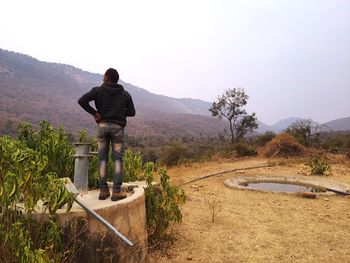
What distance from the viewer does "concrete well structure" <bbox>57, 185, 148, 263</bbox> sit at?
3.46 meters

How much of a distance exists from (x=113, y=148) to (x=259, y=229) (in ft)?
10.5

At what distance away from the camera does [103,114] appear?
14.3 feet

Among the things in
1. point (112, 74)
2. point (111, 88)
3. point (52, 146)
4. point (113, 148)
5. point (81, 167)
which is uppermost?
point (112, 74)

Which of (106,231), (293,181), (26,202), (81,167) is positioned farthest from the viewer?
(293,181)

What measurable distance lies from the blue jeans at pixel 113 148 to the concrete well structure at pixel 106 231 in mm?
261

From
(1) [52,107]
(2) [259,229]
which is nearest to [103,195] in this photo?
(2) [259,229]

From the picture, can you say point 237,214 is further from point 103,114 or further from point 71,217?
point 71,217

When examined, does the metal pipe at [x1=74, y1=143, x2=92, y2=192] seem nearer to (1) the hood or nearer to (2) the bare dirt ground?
(1) the hood

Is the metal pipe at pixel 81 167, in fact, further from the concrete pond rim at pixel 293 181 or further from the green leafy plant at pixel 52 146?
the concrete pond rim at pixel 293 181

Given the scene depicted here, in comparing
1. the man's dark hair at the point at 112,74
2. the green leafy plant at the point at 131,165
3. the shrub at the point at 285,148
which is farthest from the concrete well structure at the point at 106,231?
the shrub at the point at 285,148

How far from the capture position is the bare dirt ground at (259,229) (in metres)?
5.08

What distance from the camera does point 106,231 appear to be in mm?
3641

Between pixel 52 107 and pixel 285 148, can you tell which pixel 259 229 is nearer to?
pixel 285 148

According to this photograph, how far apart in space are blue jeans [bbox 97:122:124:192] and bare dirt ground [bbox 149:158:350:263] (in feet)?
3.89
